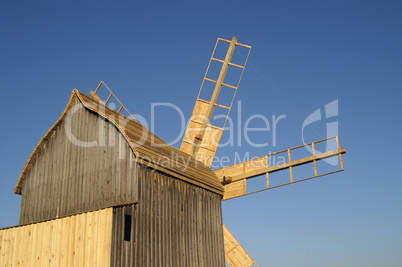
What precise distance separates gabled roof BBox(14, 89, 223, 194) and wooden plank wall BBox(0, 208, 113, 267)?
9.26 feet

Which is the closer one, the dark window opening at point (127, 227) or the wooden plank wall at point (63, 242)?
the wooden plank wall at point (63, 242)

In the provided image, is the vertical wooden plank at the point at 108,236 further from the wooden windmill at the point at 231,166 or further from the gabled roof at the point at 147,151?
the wooden windmill at the point at 231,166

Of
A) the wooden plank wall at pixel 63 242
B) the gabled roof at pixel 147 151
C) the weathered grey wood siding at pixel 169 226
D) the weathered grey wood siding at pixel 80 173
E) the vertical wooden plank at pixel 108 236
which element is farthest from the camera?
the gabled roof at pixel 147 151

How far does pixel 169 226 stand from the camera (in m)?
17.1

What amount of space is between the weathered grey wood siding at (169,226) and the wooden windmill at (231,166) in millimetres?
1243

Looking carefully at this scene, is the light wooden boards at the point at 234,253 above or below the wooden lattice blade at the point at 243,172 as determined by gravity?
below

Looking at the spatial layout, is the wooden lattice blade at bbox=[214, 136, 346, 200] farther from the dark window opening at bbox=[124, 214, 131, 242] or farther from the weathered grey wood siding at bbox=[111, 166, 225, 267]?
the dark window opening at bbox=[124, 214, 131, 242]

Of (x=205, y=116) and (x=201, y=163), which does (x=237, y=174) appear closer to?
(x=201, y=163)

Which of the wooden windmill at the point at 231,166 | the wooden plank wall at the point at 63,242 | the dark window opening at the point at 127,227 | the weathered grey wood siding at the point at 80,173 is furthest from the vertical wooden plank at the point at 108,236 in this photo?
the wooden windmill at the point at 231,166

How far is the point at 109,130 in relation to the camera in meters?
17.3

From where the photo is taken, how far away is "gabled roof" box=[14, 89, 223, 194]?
16938mm

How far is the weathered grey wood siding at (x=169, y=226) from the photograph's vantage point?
15.0 meters

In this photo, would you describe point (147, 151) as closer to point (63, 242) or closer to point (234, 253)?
point (63, 242)

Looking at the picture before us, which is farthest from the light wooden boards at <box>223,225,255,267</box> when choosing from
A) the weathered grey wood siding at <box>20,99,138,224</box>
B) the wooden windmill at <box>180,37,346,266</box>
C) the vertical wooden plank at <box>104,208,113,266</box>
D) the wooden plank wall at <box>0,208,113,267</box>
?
the wooden plank wall at <box>0,208,113,267</box>
